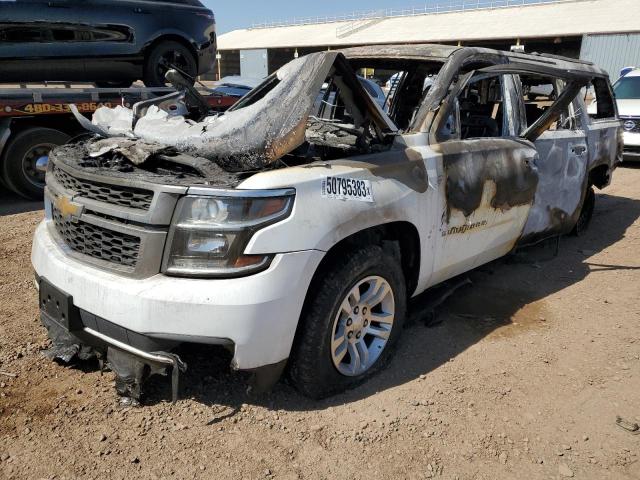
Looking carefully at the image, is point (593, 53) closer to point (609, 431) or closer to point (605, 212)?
point (605, 212)

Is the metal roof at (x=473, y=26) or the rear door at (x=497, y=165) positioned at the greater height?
the metal roof at (x=473, y=26)

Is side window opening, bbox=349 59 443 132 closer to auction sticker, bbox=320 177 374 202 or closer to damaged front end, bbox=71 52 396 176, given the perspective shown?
damaged front end, bbox=71 52 396 176

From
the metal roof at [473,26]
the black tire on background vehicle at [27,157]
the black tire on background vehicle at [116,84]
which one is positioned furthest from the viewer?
the metal roof at [473,26]

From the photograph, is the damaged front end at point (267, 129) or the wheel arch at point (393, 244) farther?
the wheel arch at point (393, 244)

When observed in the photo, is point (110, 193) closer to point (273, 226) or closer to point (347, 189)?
point (273, 226)

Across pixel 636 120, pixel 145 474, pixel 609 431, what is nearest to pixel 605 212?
pixel 636 120

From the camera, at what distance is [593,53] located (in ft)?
95.8

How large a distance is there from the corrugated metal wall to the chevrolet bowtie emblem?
3097 cm

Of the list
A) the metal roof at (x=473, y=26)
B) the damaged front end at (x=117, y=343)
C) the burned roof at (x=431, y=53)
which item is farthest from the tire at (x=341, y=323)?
the metal roof at (x=473, y=26)

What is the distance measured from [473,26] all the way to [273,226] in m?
38.2

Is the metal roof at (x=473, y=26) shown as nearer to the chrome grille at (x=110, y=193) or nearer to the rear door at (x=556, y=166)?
the rear door at (x=556, y=166)

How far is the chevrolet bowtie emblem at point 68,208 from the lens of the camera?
2527 mm

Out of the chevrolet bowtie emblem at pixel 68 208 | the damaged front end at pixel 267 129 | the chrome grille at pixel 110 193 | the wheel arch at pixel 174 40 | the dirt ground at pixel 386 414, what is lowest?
the dirt ground at pixel 386 414

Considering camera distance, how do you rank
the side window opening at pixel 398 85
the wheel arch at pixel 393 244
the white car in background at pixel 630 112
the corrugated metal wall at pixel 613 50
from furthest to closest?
1. the corrugated metal wall at pixel 613 50
2. the white car in background at pixel 630 112
3. the side window opening at pixel 398 85
4. the wheel arch at pixel 393 244
